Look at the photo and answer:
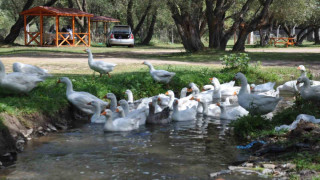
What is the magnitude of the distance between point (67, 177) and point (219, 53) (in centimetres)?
2165

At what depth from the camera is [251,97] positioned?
33.1 feet

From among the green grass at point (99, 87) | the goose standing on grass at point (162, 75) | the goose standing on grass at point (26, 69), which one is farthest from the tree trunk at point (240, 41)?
the goose standing on grass at point (26, 69)

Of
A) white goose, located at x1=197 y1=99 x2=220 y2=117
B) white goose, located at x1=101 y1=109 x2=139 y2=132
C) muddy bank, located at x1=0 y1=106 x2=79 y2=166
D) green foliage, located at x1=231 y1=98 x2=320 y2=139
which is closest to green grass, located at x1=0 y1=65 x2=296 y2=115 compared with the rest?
muddy bank, located at x1=0 y1=106 x2=79 y2=166

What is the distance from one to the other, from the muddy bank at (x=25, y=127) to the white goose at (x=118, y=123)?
3.58 ft

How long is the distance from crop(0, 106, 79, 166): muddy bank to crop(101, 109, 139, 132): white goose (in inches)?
43.0

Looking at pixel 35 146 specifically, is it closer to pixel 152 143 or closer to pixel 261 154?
pixel 152 143

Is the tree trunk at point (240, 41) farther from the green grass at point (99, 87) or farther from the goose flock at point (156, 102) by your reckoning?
the goose flock at point (156, 102)

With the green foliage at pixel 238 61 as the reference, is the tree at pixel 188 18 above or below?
above

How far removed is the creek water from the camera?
23.4 ft

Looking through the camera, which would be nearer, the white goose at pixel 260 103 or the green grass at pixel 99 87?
the white goose at pixel 260 103

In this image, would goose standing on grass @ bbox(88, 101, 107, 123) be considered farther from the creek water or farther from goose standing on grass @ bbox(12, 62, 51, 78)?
goose standing on grass @ bbox(12, 62, 51, 78)

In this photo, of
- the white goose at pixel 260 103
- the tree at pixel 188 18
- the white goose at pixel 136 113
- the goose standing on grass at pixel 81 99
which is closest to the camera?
the white goose at pixel 260 103

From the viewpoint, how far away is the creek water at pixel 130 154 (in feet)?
23.4

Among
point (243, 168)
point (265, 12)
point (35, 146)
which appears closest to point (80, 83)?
point (35, 146)
